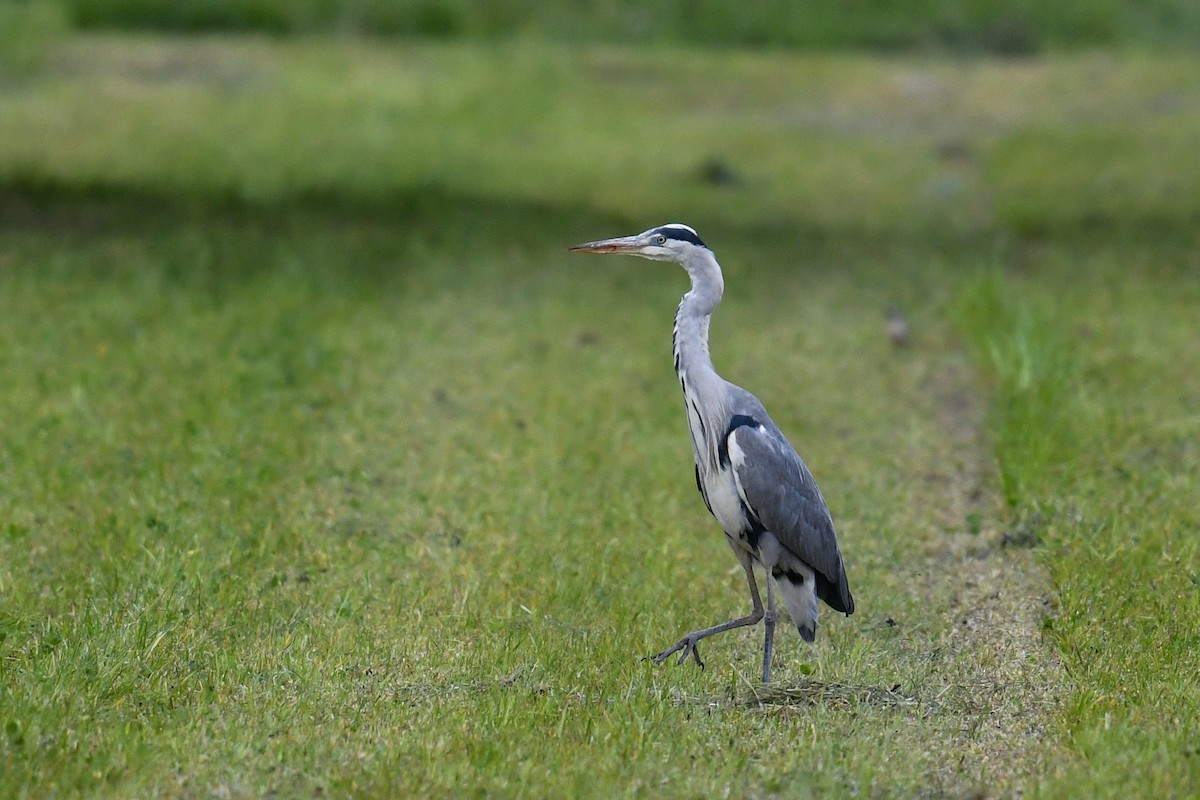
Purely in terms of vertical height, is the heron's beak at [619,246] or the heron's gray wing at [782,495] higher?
the heron's beak at [619,246]

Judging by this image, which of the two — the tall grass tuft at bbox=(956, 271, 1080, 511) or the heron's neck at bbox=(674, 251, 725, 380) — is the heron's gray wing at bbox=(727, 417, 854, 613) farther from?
the tall grass tuft at bbox=(956, 271, 1080, 511)

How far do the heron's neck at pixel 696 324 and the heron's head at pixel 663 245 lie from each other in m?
0.11

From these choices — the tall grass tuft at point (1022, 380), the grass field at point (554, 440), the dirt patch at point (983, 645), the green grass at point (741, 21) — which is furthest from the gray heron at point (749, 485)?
the green grass at point (741, 21)

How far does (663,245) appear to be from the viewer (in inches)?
241

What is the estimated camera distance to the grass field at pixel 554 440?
5.08 m

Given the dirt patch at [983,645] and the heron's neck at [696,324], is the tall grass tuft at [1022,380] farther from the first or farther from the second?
the heron's neck at [696,324]

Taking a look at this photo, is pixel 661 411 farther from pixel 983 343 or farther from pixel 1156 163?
pixel 1156 163

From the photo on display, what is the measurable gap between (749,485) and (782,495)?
128mm

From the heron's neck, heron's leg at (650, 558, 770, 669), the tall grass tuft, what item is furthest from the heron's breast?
the tall grass tuft

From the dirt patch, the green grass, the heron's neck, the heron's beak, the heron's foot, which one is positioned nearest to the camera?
the dirt patch

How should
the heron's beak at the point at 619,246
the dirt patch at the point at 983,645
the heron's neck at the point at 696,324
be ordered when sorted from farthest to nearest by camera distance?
1. the heron's beak at the point at 619,246
2. the heron's neck at the point at 696,324
3. the dirt patch at the point at 983,645

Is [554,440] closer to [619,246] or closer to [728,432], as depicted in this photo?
[619,246]

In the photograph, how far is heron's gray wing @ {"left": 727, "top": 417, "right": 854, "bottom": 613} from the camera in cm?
579

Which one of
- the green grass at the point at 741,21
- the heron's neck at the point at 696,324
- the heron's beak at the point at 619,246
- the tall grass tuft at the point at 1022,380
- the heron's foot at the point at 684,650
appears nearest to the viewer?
the heron's foot at the point at 684,650
